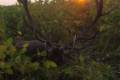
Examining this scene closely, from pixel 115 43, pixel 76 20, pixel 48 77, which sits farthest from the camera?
pixel 76 20

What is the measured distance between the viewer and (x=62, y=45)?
14.8ft

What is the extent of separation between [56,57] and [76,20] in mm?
1254

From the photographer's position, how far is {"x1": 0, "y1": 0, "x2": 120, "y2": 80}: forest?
4.30 m

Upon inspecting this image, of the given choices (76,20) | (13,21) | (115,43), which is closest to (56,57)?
(115,43)

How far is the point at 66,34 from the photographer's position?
16.7 ft

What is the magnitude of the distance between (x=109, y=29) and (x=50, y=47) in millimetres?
975

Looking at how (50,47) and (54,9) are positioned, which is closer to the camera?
(50,47)

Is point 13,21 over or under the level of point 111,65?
over

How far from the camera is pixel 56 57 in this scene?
176 inches

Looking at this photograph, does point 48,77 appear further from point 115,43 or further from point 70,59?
point 115,43

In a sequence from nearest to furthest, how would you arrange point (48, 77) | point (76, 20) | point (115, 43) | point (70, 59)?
point (48, 77), point (70, 59), point (115, 43), point (76, 20)

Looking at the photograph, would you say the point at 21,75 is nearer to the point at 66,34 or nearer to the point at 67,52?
the point at 67,52

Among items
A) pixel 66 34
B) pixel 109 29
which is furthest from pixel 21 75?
pixel 109 29

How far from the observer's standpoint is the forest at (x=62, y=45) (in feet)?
14.1
